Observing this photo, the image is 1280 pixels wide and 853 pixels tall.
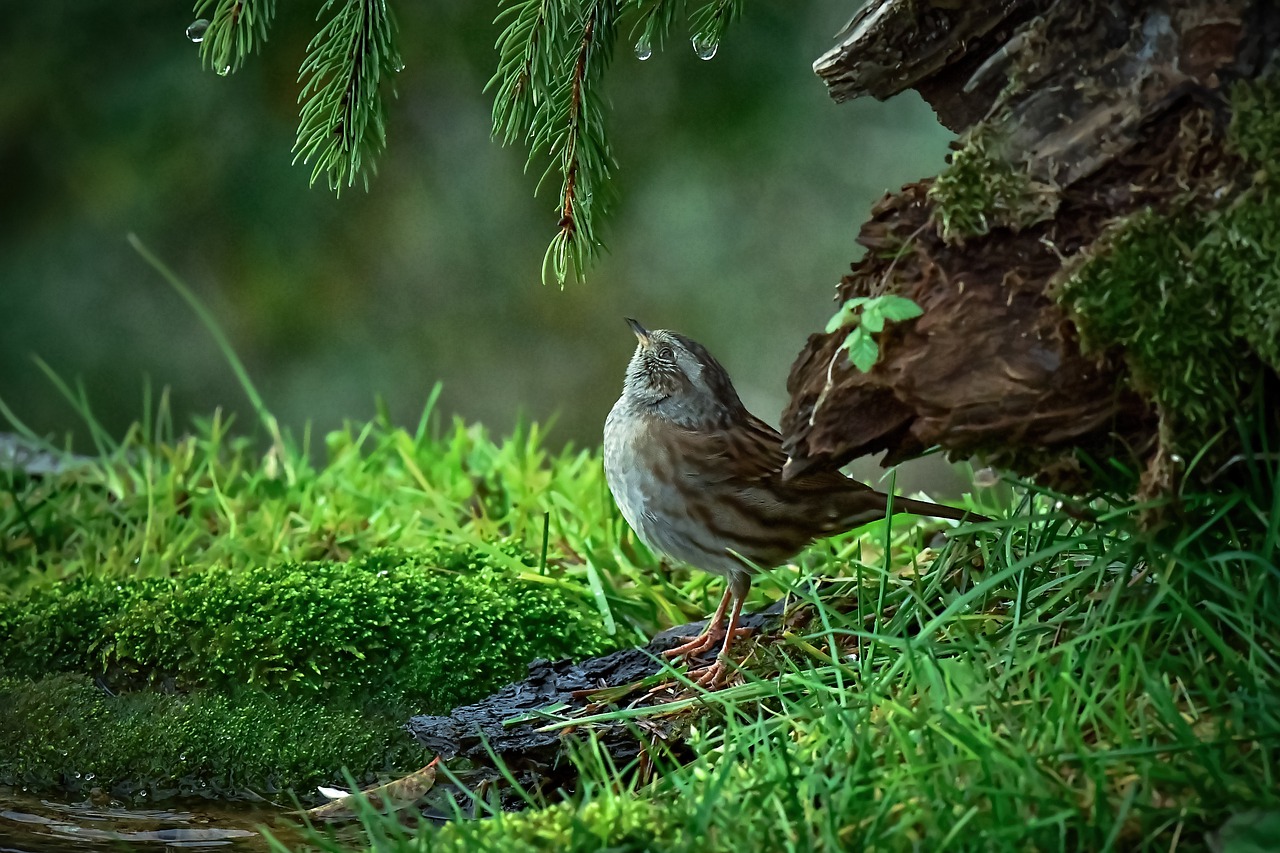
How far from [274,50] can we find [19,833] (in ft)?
15.8

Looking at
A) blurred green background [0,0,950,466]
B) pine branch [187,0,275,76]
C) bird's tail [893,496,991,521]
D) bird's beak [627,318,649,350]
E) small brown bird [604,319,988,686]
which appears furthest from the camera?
blurred green background [0,0,950,466]

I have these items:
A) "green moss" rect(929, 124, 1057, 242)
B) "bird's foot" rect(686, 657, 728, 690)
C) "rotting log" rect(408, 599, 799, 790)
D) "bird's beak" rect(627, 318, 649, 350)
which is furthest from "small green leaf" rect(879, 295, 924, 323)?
"bird's beak" rect(627, 318, 649, 350)

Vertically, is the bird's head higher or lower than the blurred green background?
lower

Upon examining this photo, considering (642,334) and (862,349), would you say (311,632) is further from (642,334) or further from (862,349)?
(862,349)

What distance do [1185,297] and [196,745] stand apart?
249 cm

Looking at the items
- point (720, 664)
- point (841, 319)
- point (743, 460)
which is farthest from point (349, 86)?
point (720, 664)

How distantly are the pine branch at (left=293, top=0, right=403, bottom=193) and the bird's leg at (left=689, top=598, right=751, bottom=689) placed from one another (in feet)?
4.74

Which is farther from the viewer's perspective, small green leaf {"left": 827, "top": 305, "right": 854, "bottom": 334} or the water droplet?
the water droplet

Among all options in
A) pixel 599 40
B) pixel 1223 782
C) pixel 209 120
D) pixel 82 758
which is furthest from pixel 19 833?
pixel 209 120

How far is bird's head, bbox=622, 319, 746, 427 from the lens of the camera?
12.0 ft

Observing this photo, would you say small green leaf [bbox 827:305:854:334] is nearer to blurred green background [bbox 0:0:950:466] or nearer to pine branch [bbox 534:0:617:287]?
pine branch [bbox 534:0:617:287]

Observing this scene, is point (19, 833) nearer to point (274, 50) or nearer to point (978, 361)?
point (978, 361)

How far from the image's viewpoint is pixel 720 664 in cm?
317

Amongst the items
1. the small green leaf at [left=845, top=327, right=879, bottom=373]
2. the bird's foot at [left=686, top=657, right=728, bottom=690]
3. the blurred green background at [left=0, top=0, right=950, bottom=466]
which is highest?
the blurred green background at [left=0, top=0, right=950, bottom=466]
